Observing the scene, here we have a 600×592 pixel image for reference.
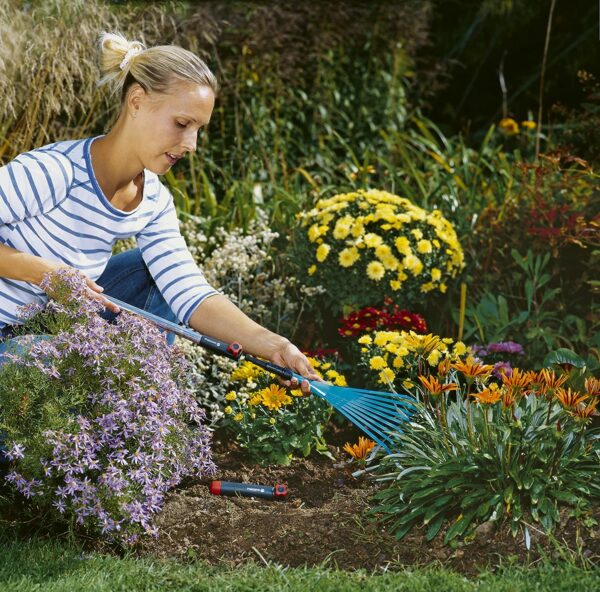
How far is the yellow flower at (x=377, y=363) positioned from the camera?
3.60 m

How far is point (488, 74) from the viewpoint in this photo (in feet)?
28.0

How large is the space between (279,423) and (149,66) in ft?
4.35

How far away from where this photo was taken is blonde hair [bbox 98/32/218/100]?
3.12m

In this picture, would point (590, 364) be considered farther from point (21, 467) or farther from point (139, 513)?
point (21, 467)

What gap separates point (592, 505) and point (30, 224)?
1991mm

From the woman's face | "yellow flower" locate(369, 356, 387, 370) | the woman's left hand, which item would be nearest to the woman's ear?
the woman's face

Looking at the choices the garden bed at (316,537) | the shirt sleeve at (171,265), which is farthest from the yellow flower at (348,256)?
the garden bed at (316,537)

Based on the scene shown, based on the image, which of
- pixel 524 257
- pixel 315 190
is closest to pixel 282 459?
pixel 524 257

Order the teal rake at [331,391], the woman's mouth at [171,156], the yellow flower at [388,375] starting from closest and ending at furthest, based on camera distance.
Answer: the teal rake at [331,391], the woman's mouth at [171,156], the yellow flower at [388,375]

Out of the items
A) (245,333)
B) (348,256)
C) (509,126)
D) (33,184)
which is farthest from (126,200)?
(509,126)

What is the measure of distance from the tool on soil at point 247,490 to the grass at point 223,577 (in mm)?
437

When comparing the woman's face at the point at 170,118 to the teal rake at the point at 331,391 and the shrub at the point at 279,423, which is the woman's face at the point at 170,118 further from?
the shrub at the point at 279,423

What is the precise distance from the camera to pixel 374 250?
4.32 m

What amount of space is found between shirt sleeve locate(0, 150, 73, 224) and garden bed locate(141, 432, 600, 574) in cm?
106
